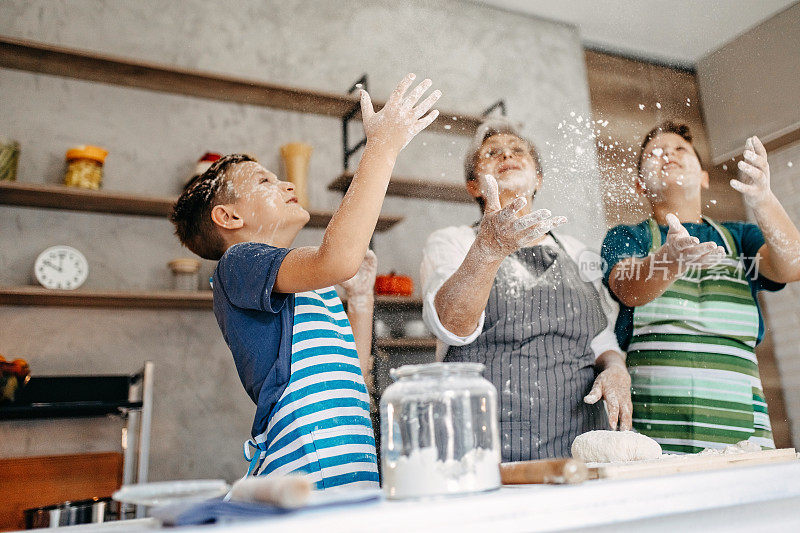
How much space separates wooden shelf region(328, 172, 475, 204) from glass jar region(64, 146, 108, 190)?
0.98m

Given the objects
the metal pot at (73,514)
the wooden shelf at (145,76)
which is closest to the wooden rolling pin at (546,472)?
the metal pot at (73,514)

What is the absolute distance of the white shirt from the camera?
0.82 m

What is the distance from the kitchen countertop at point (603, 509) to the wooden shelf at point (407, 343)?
0.47 m

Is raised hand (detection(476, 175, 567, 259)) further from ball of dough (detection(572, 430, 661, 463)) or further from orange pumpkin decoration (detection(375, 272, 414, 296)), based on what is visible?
orange pumpkin decoration (detection(375, 272, 414, 296))

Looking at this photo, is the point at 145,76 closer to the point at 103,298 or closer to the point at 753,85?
the point at 103,298

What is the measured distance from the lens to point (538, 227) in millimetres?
650

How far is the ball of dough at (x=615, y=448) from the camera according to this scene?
59 cm

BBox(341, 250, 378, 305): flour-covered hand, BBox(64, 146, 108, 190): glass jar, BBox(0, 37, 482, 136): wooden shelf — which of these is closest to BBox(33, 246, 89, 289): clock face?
BBox(64, 146, 108, 190): glass jar

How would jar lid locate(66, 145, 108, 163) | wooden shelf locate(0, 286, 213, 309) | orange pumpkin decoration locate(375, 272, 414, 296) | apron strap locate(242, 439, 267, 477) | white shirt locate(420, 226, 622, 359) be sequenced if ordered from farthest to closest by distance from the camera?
jar lid locate(66, 145, 108, 163)
wooden shelf locate(0, 286, 213, 309)
orange pumpkin decoration locate(375, 272, 414, 296)
white shirt locate(420, 226, 622, 359)
apron strap locate(242, 439, 267, 477)

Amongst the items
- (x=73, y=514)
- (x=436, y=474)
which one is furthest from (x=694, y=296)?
(x=73, y=514)

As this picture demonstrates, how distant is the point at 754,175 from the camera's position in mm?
889

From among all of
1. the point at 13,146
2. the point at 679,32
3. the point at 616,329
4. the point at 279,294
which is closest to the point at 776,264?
the point at 616,329

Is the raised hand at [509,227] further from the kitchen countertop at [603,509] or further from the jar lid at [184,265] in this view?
the jar lid at [184,265]

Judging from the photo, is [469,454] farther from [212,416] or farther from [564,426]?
[212,416]
